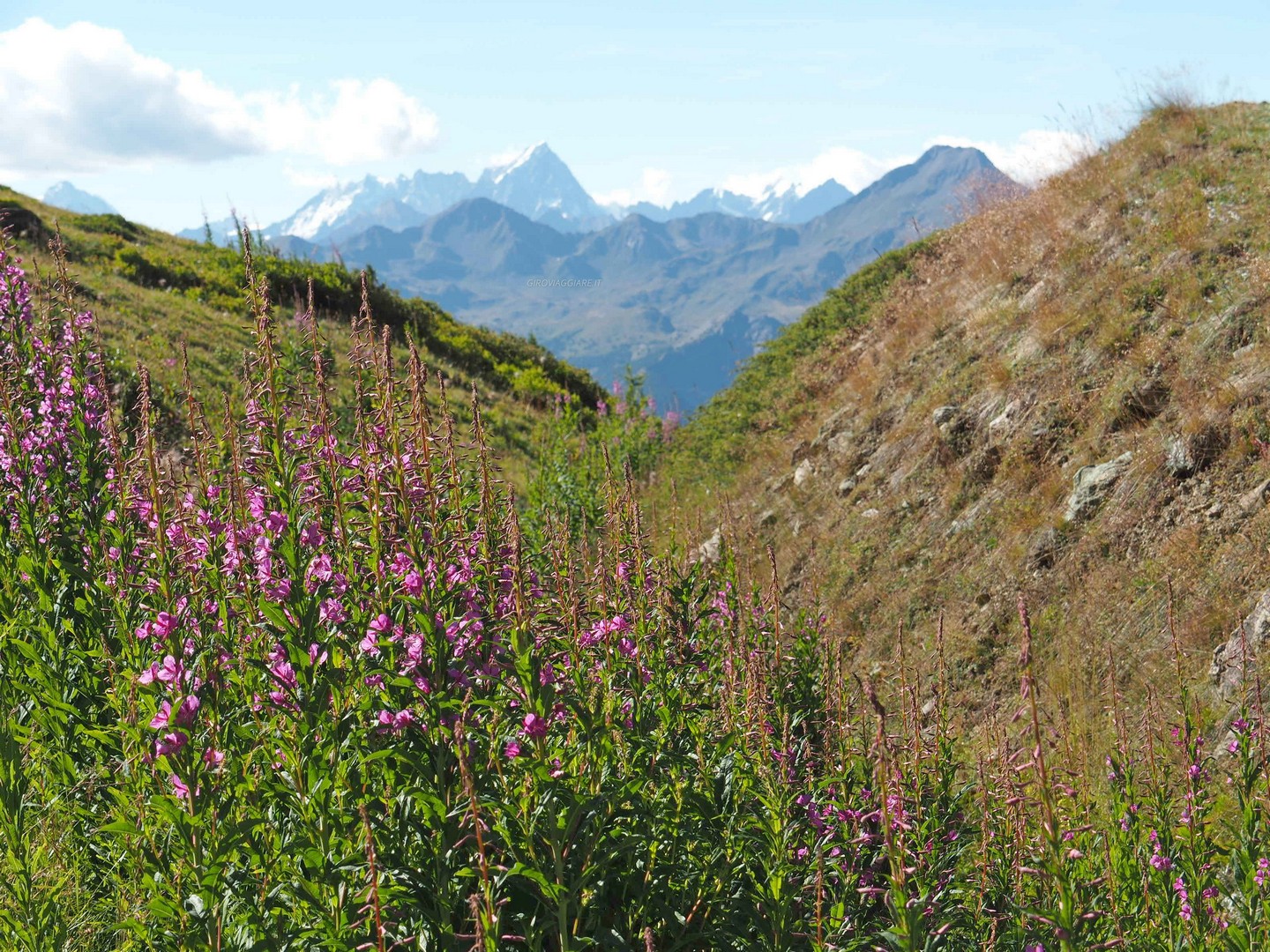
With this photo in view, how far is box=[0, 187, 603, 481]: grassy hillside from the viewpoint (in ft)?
46.3

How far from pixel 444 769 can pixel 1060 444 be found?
724cm

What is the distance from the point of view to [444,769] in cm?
295

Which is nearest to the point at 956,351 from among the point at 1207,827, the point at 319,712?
the point at 1207,827

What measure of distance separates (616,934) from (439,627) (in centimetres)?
118

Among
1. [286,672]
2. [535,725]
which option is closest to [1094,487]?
[535,725]

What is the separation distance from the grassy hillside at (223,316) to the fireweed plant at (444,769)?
29.9ft

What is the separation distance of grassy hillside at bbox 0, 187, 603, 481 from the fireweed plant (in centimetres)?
912

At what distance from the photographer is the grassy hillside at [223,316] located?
14.1 metres

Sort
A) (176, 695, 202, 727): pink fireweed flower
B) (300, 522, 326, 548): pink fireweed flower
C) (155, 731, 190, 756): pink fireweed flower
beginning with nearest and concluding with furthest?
1. (155, 731, 190, 756): pink fireweed flower
2. (176, 695, 202, 727): pink fireweed flower
3. (300, 522, 326, 548): pink fireweed flower

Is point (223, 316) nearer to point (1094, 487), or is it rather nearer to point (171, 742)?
point (1094, 487)

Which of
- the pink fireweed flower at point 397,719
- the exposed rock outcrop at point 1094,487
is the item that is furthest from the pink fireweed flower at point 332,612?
the exposed rock outcrop at point 1094,487

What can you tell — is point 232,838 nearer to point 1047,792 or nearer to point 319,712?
point 319,712

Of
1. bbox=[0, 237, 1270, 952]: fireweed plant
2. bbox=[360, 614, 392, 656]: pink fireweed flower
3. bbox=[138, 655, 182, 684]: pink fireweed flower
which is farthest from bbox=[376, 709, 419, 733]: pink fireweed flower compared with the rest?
bbox=[138, 655, 182, 684]: pink fireweed flower

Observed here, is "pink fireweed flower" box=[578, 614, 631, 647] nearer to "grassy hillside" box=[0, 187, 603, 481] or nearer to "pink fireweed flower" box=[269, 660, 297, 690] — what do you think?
"pink fireweed flower" box=[269, 660, 297, 690]
